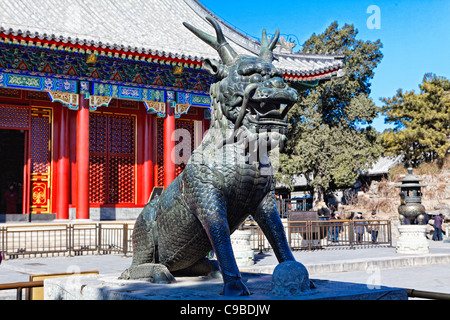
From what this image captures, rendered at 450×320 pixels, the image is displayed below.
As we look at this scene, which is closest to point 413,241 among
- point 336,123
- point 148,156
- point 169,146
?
point 169,146

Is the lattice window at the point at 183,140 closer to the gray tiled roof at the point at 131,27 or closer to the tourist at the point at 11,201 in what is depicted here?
the gray tiled roof at the point at 131,27

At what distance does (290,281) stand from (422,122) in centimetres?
2865

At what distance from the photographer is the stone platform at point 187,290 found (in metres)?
3.31

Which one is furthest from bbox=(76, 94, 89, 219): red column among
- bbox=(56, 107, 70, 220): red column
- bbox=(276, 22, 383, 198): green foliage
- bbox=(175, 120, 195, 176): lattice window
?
bbox=(276, 22, 383, 198): green foliage

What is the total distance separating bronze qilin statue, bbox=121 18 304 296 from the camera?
352 cm

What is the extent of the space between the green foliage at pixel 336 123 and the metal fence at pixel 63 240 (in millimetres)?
15186

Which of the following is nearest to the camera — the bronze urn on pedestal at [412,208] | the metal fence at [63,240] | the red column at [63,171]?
the metal fence at [63,240]

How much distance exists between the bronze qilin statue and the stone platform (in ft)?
0.60

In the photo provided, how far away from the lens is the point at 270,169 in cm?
379

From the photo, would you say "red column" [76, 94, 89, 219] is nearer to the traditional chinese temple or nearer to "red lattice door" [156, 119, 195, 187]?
the traditional chinese temple

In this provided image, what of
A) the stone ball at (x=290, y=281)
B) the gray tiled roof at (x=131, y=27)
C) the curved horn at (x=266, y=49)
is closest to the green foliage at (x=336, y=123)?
the gray tiled roof at (x=131, y=27)

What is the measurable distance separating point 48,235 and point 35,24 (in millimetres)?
5877

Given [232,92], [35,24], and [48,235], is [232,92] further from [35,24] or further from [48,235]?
[35,24]

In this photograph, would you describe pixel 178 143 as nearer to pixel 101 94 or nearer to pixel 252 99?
pixel 101 94
